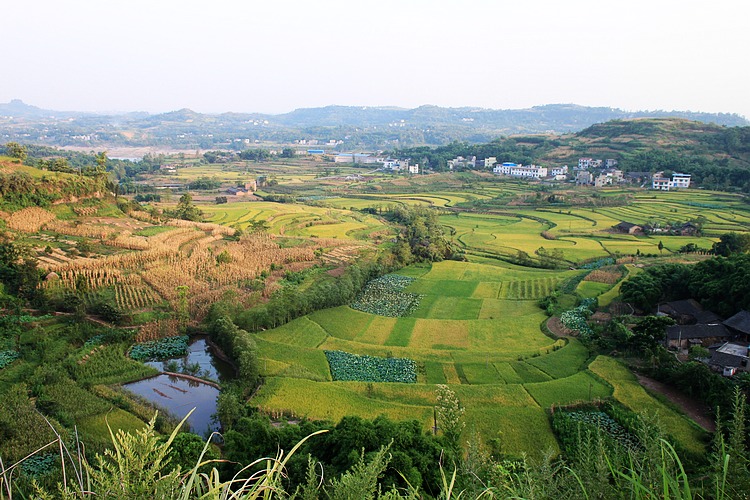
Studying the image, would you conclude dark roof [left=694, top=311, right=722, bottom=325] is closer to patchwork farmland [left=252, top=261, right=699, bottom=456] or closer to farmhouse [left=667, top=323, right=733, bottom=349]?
farmhouse [left=667, top=323, right=733, bottom=349]

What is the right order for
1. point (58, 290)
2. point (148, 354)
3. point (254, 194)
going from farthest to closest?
point (254, 194) → point (58, 290) → point (148, 354)

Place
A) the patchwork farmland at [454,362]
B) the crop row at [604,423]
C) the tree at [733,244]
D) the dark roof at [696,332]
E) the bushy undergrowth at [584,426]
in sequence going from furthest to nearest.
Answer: the tree at [733,244], the dark roof at [696,332], the patchwork farmland at [454,362], the crop row at [604,423], the bushy undergrowth at [584,426]

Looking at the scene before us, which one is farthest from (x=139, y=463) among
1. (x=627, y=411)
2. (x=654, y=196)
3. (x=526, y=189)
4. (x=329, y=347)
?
(x=526, y=189)

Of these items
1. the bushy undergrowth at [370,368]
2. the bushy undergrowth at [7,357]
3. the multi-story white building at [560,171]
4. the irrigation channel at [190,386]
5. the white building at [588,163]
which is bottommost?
the irrigation channel at [190,386]

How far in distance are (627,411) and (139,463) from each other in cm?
1383

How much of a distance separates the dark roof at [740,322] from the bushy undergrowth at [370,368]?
10.6m

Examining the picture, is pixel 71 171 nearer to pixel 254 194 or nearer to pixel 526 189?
pixel 254 194

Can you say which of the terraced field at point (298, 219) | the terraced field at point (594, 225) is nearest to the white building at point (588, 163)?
the terraced field at point (594, 225)

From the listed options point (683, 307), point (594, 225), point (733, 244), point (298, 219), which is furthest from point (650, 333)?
point (298, 219)

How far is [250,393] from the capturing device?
15.1 meters

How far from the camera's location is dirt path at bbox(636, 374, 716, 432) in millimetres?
13239

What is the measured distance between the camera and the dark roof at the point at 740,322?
16656 mm

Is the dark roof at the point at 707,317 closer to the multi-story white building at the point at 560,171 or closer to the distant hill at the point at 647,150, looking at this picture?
the distant hill at the point at 647,150

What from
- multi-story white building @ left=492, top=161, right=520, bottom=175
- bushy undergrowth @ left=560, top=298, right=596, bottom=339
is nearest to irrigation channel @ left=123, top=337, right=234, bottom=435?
bushy undergrowth @ left=560, top=298, right=596, bottom=339
